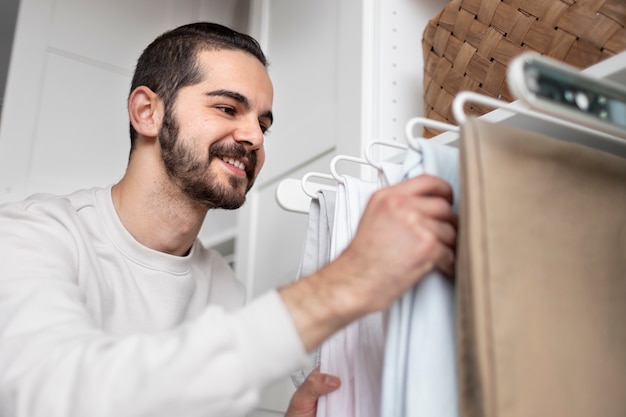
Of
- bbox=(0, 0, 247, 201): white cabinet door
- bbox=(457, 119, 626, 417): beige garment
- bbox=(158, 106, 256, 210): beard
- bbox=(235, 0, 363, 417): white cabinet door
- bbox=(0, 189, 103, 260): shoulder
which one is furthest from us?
bbox=(0, 0, 247, 201): white cabinet door

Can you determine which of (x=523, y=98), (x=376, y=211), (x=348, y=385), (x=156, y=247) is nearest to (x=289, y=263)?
(x=156, y=247)

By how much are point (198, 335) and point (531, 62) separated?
0.38 metres

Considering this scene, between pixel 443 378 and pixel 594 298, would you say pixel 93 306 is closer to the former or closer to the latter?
pixel 443 378

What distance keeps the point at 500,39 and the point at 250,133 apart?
0.51 metres

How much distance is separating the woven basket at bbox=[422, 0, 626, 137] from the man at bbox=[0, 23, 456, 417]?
0.34 metres

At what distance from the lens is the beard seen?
1.04 m

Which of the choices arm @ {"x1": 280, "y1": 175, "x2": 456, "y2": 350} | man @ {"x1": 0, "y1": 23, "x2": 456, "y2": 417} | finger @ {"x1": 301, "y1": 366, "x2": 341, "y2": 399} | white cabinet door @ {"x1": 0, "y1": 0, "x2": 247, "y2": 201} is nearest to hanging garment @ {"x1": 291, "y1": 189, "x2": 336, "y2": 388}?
finger @ {"x1": 301, "y1": 366, "x2": 341, "y2": 399}

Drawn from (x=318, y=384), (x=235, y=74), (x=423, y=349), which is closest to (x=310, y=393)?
(x=318, y=384)

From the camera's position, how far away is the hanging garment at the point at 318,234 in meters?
0.80

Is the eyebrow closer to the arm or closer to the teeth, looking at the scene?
the teeth

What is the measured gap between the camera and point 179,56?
1.14 m

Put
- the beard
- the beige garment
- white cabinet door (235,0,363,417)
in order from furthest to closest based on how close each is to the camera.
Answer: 1. white cabinet door (235,0,363,417)
2. the beard
3. the beige garment

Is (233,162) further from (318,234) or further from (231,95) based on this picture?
(318,234)

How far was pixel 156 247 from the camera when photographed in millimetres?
1088
